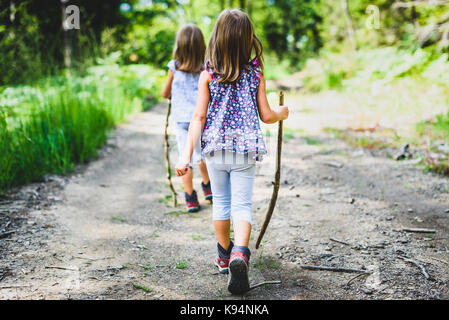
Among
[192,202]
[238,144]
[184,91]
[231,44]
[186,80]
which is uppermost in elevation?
[231,44]

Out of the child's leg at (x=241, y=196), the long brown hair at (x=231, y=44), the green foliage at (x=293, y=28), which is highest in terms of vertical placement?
the green foliage at (x=293, y=28)

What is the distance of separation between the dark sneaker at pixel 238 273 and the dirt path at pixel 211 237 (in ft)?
0.30

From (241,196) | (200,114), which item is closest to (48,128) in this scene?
(200,114)

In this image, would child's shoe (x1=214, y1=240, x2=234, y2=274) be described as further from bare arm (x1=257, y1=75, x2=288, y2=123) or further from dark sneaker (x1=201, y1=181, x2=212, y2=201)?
dark sneaker (x1=201, y1=181, x2=212, y2=201)

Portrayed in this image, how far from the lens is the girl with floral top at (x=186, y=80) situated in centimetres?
346

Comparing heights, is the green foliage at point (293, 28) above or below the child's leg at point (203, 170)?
above

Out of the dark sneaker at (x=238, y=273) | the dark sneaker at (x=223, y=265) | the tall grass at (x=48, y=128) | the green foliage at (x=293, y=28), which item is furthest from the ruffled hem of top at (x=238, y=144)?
the green foliage at (x=293, y=28)

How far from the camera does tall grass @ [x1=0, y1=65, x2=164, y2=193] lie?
386cm

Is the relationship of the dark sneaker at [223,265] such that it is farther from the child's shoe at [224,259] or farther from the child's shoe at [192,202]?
the child's shoe at [192,202]

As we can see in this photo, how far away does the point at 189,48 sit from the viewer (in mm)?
3463

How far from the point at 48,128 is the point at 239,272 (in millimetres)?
3571

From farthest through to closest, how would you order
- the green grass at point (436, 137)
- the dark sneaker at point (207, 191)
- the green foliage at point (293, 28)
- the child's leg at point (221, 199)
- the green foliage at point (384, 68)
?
the green foliage at point (293, 28)
the green foliage at point (384, 68)
the green grass at point (436, 137)
the dark sneaker at point (207, 191)
the child's leg at point (221, 199)

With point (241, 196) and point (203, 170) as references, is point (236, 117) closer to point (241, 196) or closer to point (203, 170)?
point (241, 196)
